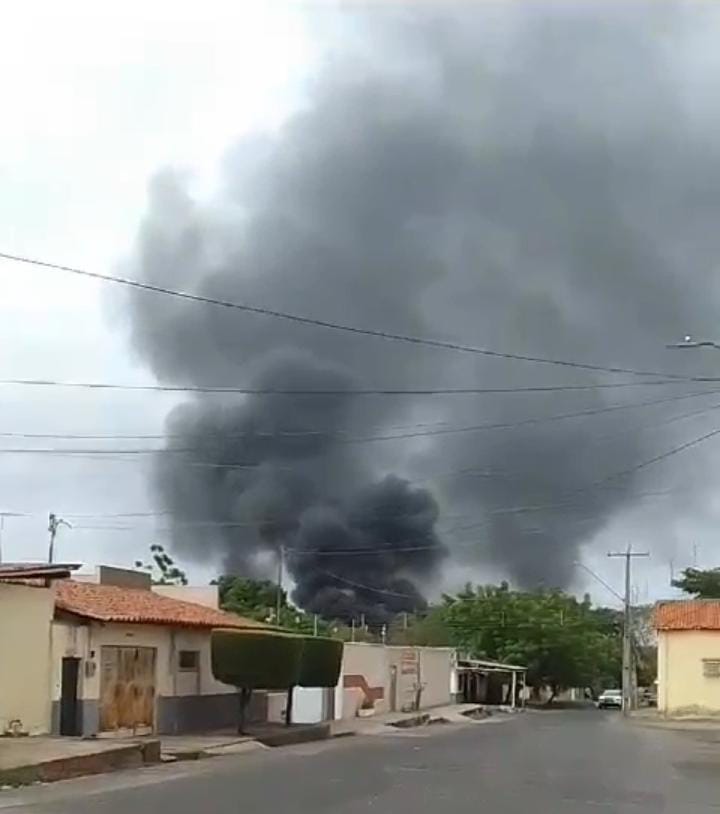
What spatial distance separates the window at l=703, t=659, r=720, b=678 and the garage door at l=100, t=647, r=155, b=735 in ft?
101

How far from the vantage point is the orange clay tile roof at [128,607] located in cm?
3619

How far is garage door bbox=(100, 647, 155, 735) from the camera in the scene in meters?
36.5

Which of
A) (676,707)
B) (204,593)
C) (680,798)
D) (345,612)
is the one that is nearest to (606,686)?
(345,612)

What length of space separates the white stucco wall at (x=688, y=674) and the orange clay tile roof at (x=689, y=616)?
26cm

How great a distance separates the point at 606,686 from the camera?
109 meters

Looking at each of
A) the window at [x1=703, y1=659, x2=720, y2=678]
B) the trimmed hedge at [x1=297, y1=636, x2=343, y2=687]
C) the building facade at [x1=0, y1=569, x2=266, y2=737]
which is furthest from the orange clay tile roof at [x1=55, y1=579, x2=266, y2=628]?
the window at [x1=703, y1=659, x2=720, y2=678]

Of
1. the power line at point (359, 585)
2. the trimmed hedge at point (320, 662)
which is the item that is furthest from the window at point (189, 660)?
the power line at point (359, 585)

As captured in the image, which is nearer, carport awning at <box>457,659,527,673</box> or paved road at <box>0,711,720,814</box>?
paved road at <box>0,711,720,814</box>

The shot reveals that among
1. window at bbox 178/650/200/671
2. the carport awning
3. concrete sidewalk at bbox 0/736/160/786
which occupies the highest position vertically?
window at bbox 178/650/200/671

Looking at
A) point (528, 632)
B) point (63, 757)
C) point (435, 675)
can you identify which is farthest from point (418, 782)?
point (528, 632)

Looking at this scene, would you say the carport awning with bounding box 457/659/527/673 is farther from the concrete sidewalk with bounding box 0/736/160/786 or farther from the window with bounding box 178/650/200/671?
the concrete sidewalk with bounding box 0/736/160/786

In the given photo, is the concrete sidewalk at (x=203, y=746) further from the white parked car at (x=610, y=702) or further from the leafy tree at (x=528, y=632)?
the leafy tree at (x=528, y=632)

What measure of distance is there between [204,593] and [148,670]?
14.8 metres

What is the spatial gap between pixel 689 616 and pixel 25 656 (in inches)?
1495
